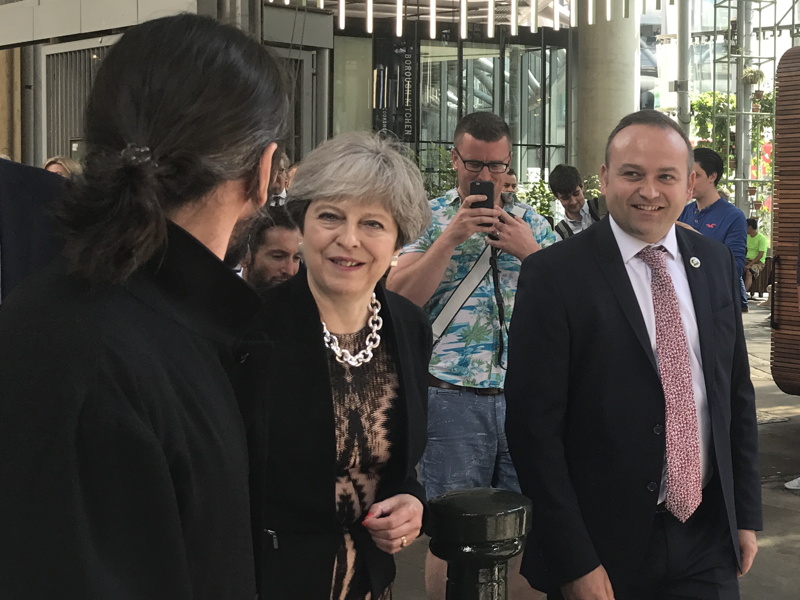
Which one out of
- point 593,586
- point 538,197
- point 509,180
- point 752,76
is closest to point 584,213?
point 509,180

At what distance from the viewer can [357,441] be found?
2475 millimetres

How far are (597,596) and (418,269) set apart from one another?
142 centimetres

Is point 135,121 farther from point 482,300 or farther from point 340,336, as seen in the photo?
point 482,300

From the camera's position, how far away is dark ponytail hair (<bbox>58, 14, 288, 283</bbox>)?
1.31 meters

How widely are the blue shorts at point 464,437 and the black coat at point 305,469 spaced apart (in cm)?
128

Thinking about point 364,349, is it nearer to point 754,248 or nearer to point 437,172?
point 754,248

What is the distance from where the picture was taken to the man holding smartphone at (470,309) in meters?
3.82

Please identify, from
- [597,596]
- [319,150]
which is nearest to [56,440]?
[319,150]

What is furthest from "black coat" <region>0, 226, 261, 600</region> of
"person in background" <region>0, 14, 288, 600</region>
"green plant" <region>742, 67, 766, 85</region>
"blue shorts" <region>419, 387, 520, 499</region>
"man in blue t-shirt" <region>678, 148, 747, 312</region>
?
"green plant" <region>742, 67, 766, 85</region>

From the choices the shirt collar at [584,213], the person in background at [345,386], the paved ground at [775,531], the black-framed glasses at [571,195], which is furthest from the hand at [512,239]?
the black-framed glasses at [571,195]

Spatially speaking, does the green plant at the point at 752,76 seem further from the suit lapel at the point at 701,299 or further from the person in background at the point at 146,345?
the person in background at the point at 146,345

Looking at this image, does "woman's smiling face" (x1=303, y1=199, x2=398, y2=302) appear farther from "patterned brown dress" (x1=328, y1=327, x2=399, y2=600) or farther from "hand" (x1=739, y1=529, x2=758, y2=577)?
"hand" (x1=739, y1=529, x2=758, y2=577)

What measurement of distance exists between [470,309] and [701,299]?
105 cm

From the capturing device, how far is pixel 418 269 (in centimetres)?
384
